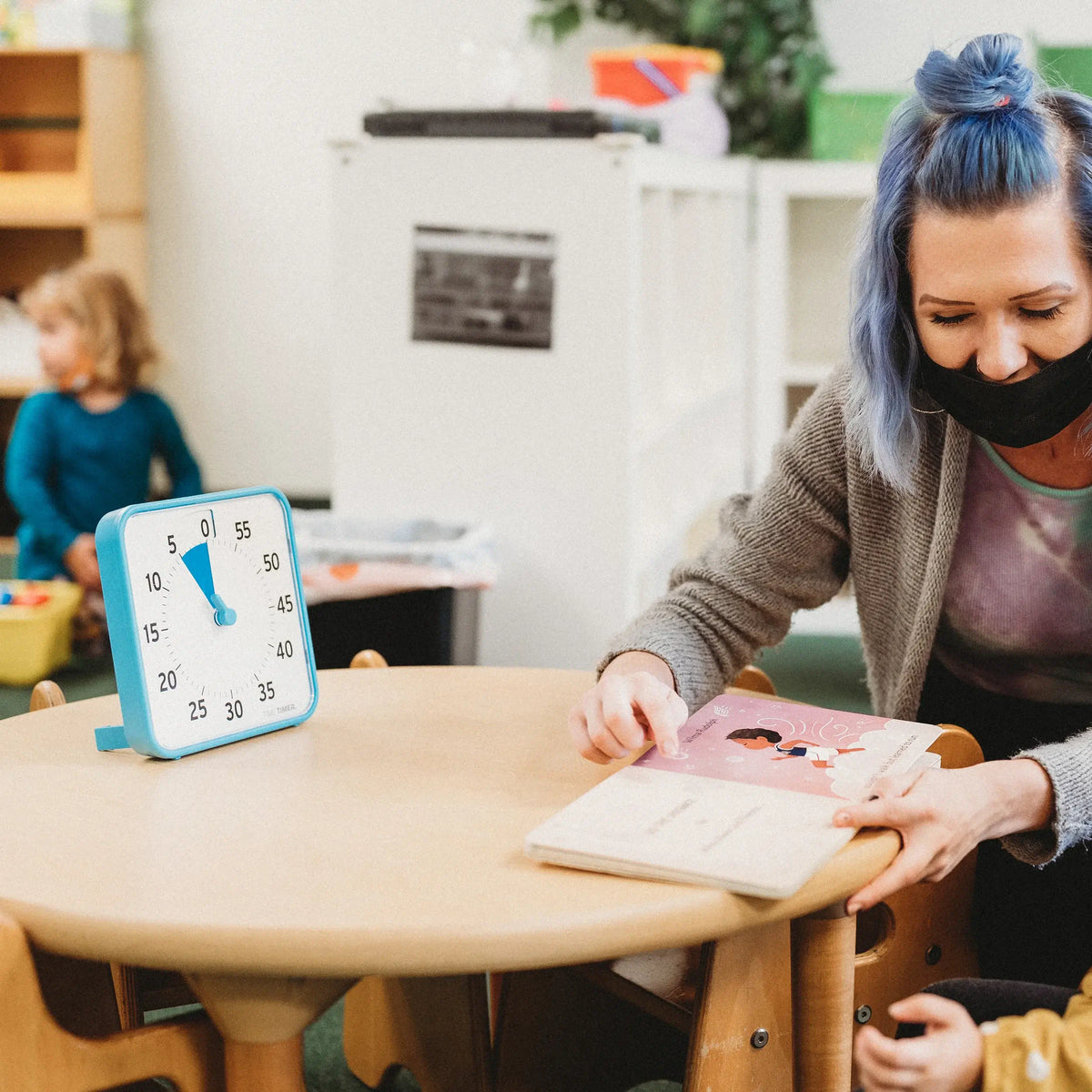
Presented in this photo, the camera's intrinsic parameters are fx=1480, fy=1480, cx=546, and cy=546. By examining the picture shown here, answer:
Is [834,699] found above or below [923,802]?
below

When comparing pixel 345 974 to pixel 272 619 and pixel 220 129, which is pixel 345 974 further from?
pixel 220 129

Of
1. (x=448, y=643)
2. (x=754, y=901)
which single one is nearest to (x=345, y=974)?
(x=754, y=901)

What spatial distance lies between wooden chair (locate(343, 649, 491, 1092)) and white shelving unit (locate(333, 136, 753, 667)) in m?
1.21

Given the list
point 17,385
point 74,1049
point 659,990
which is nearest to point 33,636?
point 17,385

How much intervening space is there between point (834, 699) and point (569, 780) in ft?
6.55

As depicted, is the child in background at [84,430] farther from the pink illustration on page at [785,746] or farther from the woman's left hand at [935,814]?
the woman's left hand at [935,814]

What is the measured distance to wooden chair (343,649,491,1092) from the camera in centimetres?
144

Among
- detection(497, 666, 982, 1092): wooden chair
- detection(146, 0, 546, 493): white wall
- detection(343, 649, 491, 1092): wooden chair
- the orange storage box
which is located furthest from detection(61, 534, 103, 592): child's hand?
detection(497, 666, 982, 1092): wooden chair

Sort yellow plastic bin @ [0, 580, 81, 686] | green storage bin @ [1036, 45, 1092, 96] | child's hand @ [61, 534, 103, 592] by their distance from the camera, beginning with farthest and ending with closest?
child's hand @ [61, 534, 103, 592], yellow plastic bin @ [0, 580, 81, 686], green storage bin @ [1036, 45, 1092, 96]

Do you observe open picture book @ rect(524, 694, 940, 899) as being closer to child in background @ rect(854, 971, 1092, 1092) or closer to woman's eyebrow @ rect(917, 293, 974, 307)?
child in background @ rect(854, 971, 1092, 1092)

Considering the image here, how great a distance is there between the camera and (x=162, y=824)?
39.1 inches

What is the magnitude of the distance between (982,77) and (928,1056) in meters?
0.73

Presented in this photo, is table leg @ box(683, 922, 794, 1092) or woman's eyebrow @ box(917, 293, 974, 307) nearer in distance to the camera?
table leg @ box(683, 922, 794, 1092)

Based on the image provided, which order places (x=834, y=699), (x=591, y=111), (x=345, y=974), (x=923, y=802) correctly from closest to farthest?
(x=345, y=974) < (x=923, y=802) < (x=591, y=111) < (x=834, y=699)
